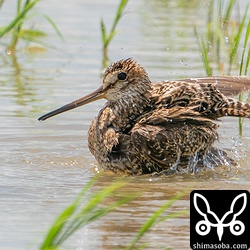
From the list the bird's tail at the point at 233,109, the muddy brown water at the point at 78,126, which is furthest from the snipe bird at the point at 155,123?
the muddy brown water at the point at 78,126

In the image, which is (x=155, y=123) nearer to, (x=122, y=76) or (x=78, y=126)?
(x=122, y=76)

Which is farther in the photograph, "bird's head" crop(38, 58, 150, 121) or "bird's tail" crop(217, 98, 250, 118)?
"bird's head" crop(38, 58, 150, 121)

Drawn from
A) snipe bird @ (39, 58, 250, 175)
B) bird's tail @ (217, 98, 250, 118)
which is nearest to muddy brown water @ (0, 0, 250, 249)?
snipe bird @ (39, 58, 250, 175)

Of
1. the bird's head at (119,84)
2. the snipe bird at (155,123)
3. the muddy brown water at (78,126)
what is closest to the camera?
the muddy brown water at (78,126)

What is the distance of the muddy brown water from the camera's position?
7.04m

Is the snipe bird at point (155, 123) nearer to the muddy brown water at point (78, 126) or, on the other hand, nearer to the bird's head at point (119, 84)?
the bird's head at point (119, 84)

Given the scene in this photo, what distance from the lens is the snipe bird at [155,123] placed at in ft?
27.6

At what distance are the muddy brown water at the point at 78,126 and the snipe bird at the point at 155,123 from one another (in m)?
0.15

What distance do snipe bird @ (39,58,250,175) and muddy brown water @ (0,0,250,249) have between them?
150mm

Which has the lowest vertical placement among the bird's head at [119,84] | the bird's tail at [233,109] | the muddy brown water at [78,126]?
the muddy brown water at [78,126]

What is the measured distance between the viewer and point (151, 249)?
662 cm

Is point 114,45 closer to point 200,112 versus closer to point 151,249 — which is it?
point 200,112

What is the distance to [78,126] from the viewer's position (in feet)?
32.5

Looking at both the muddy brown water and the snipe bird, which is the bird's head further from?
the muddy brown water
